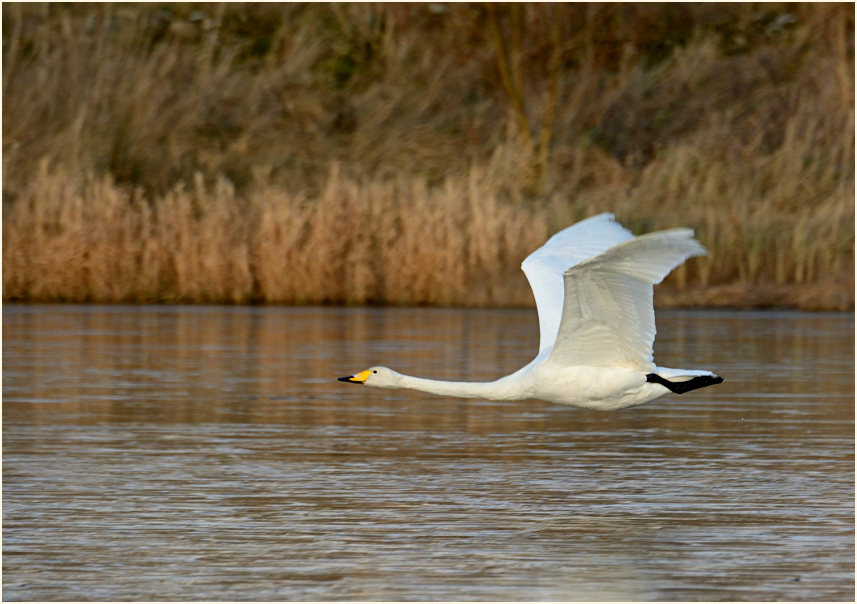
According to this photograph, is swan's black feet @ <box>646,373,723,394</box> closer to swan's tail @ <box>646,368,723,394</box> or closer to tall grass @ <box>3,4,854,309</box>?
swan's tail @ <box>646,368,723,394</box>

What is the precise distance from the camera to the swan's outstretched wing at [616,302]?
6.86 m

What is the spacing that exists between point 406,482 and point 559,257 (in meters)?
1.74

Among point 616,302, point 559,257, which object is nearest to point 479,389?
point 616,302

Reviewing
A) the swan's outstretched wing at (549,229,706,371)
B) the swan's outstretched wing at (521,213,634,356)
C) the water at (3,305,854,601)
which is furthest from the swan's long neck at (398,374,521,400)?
the swan's outstretched wing at (521,213,634,356)

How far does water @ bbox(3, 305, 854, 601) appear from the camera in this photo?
253 inches

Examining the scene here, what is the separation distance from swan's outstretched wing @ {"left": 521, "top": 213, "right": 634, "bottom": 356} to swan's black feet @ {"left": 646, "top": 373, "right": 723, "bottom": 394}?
1.00 metres

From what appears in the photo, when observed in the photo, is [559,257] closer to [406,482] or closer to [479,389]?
[479,389]

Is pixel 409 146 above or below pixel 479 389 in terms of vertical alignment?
above

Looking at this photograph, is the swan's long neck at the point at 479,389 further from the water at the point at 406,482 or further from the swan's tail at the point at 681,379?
the swan's tail at the point at 681,379

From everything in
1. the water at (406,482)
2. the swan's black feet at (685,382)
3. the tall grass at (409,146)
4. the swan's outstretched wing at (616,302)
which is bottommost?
the water at (406,482)

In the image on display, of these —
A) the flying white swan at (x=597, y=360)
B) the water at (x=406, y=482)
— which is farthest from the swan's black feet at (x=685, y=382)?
the water at (x=406, y=482)

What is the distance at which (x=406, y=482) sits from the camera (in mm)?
8445

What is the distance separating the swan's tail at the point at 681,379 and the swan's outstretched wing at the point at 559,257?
1005 mm

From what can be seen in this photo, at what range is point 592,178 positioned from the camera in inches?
1011
